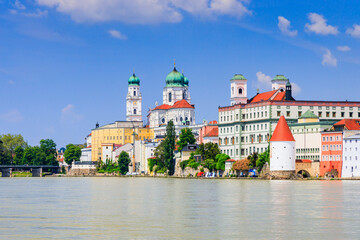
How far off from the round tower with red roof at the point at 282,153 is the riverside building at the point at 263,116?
326 inches

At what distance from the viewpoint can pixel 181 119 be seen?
183 meters

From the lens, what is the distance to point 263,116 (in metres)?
114

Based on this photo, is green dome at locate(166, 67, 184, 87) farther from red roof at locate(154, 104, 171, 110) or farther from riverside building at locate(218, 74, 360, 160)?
riverside building at locate(218, 74, 360, 160)

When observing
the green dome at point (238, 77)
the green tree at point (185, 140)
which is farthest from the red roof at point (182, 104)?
the green dome at point (238, 77)

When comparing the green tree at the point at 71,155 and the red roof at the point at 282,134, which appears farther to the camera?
the green tree at the point at 71,155

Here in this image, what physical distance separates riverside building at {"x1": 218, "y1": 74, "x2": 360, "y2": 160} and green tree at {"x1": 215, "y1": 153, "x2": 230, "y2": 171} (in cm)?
276

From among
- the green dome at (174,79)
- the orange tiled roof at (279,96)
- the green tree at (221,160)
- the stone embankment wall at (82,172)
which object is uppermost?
the green dome at (174,79)

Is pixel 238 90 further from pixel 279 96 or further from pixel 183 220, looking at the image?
pixel 183 220

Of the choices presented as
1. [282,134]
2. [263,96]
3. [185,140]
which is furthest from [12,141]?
[282,134]

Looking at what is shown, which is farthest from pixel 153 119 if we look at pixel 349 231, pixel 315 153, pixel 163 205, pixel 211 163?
pixel 349 231

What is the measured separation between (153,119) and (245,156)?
3225 inches

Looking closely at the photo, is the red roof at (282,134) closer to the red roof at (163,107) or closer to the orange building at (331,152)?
the orange building at (331,152)

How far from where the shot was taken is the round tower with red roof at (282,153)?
97.6 metres

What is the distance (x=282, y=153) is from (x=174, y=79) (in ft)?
328
